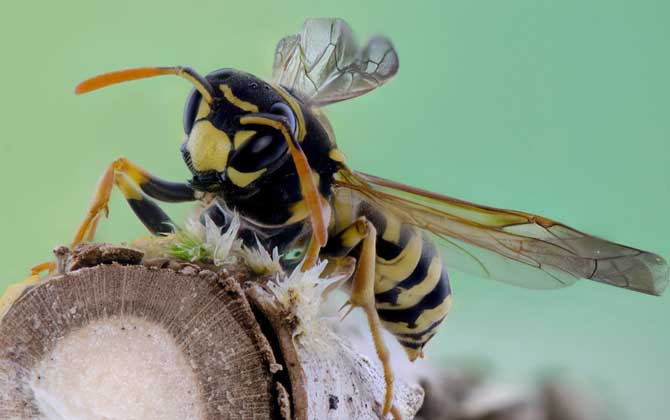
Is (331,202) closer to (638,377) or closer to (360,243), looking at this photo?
(360,243)

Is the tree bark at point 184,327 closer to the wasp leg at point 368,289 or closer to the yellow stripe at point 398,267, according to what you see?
the wasp leg at point 368,289

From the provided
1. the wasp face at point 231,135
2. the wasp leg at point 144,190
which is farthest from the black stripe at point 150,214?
the wasp face at point 231,135

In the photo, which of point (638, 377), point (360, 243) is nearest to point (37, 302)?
point (360, 243)

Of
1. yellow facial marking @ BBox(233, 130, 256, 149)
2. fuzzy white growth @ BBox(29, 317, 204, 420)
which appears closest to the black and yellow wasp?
yellow facial marking @ BBox(233, 130, 256, 149)

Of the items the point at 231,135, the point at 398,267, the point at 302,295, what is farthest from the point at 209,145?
the point at 398,267

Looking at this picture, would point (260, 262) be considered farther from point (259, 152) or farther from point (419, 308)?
point (419, 308)

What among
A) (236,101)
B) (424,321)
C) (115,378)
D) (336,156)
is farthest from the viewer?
(424,321)
